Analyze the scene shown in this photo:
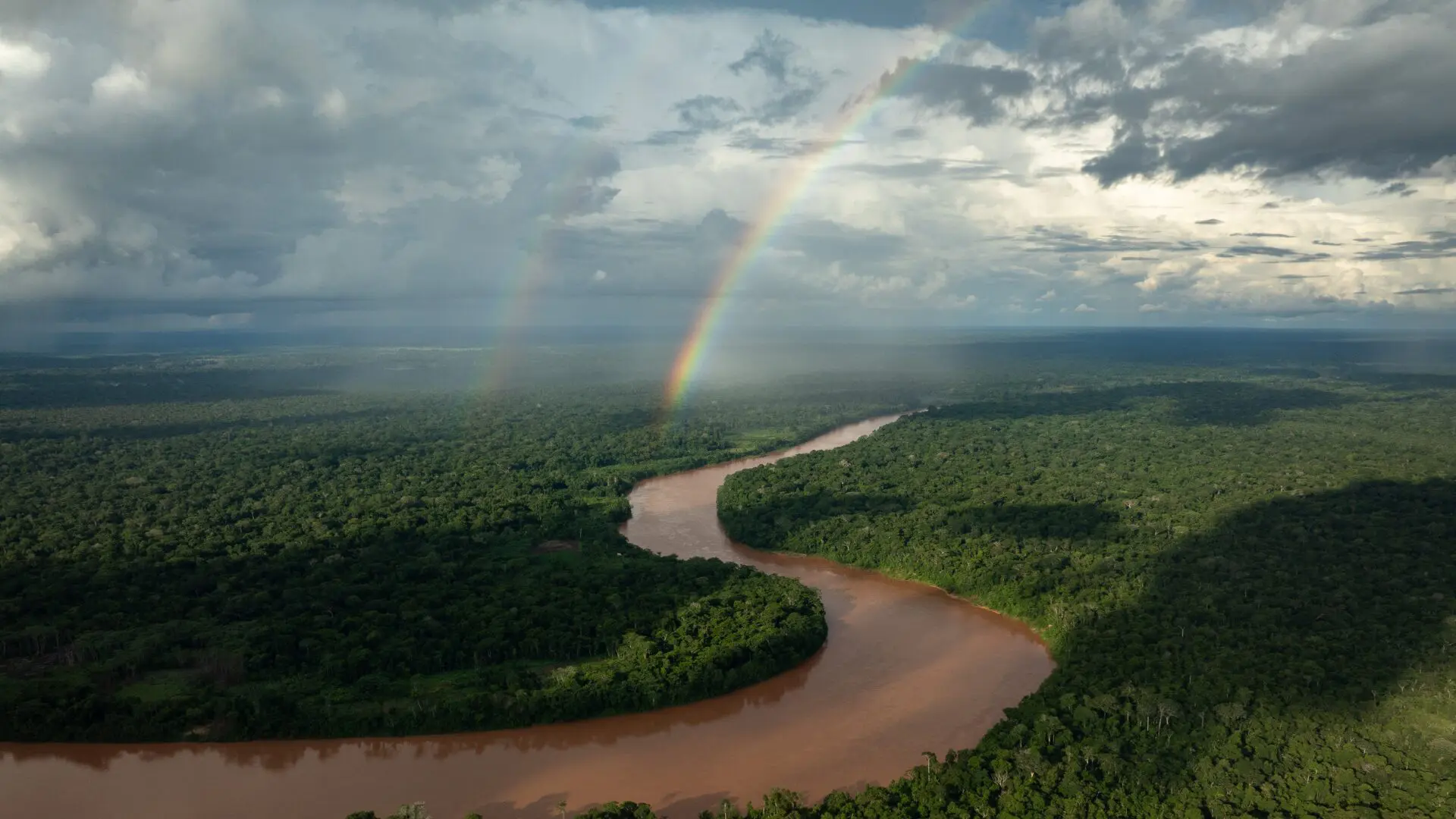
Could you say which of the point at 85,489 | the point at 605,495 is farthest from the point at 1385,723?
the point at 85,489

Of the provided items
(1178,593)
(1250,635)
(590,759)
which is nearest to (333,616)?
(590,759)

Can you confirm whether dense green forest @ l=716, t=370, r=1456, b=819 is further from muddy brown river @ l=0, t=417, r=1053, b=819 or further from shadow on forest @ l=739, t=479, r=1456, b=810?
muddy brown river @ l=0, t=417, r=1053, b=819

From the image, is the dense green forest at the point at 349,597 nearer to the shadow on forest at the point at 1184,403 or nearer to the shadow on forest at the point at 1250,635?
the shadow on forest at the point at 1250,635

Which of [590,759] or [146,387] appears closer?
[590,759]

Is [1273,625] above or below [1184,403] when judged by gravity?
below

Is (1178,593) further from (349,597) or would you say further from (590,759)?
→ (349,597)

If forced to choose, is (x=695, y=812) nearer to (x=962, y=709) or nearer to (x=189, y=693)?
(x=962, y=709)
